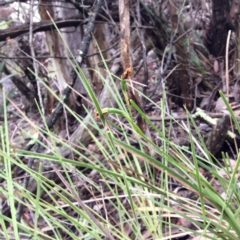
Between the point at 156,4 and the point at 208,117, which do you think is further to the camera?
the point at 156,4

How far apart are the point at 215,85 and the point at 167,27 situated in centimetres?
40

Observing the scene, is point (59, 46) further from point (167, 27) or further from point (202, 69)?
point (202, 69)

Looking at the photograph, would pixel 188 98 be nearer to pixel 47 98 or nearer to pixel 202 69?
pixel 202 69

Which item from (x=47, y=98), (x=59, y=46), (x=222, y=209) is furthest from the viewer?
(x=47, y=98)

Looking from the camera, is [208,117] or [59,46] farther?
[59,46]

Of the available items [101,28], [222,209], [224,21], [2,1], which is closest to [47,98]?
Result: [101,28]

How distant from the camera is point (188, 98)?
178 cm

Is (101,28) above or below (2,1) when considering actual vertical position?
below

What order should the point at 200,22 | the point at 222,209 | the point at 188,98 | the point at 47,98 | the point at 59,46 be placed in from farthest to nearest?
1. the point at 47,98
2. the point at 59,46
3. the point at 200,22
4. the point at 188,98
5. the point at 222,209

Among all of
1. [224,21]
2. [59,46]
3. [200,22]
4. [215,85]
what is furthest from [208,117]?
[59,46]

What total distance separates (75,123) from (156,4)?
85 centimetres

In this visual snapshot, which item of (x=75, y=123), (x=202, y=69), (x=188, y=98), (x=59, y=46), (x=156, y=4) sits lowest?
(x=75, y=123)

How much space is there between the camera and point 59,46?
85.4 inches

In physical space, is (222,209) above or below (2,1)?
below
